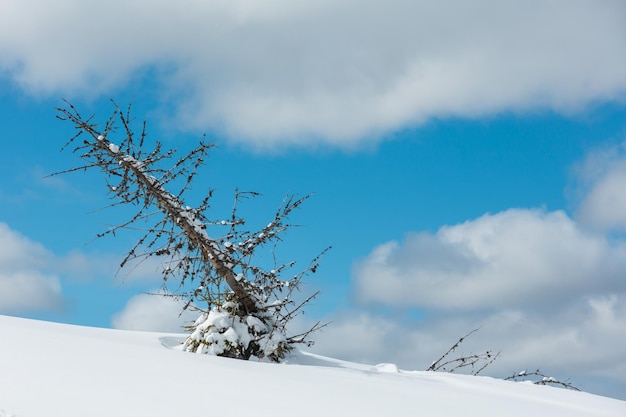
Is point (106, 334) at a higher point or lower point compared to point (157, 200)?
lower

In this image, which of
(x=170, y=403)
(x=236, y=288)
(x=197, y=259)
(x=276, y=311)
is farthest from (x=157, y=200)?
(x=170, y=403)

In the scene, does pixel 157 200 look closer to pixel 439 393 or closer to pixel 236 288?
pixel 236 288

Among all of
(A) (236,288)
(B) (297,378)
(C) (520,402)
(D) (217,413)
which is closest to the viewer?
(D) (217,413)

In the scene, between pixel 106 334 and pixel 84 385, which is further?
pixel 106 334

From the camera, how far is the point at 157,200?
19.9ft

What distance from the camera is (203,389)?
12.5ft

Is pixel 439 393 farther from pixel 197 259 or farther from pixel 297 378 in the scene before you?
pixel 197 259

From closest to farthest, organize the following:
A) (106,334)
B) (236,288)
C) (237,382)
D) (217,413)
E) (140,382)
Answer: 1. (217,413)
2. (140,382)
3. (237,382)
4. (106,334)
5. (236,288)

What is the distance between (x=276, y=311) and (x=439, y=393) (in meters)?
2.27

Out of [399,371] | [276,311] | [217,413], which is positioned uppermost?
[276,311]

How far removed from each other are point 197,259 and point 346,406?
2.90 metres

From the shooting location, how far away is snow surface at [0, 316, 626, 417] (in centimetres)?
335

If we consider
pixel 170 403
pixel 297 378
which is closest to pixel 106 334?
pixel 297 378

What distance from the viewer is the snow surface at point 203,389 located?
3.35 m
